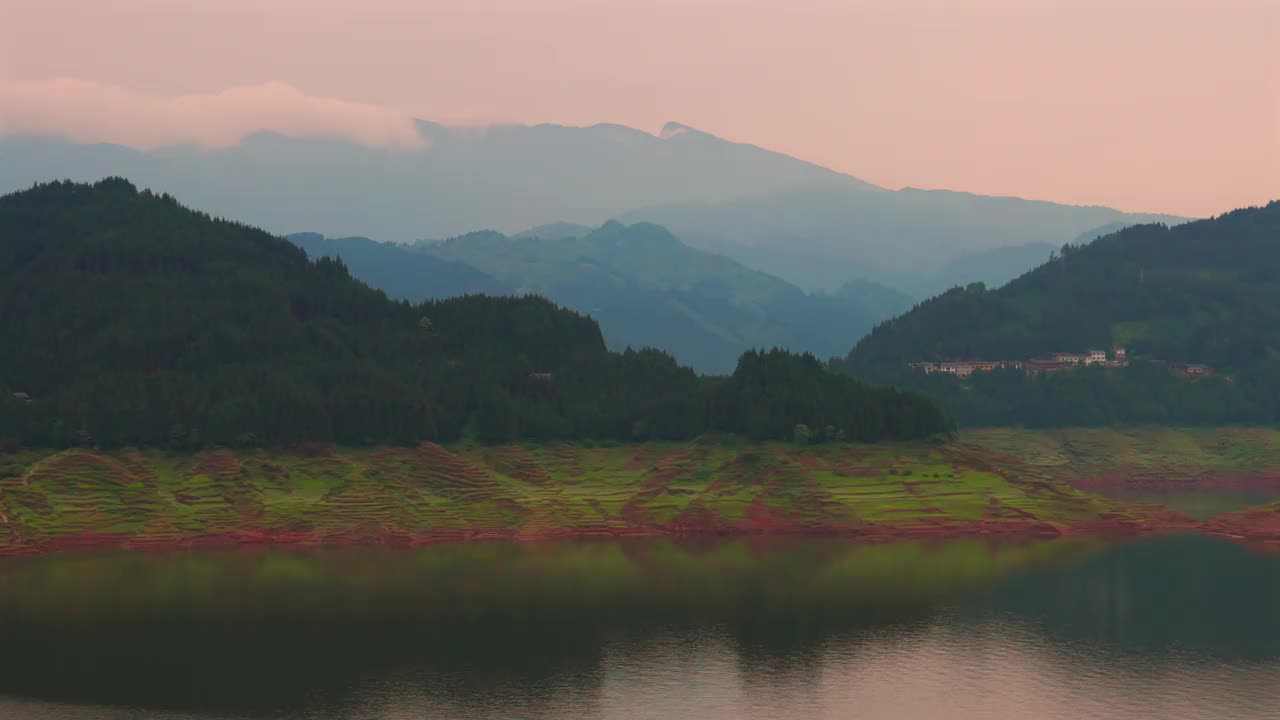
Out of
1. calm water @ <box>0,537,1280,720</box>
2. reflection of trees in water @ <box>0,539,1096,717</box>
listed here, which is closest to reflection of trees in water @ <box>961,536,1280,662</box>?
calm water @ <box>0,537,1280,720</box>

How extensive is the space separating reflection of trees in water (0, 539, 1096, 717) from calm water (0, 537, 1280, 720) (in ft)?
1.45

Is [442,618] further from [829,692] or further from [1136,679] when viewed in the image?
[1136,679]

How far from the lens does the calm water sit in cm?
11875

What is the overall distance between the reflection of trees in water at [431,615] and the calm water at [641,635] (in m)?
0.44

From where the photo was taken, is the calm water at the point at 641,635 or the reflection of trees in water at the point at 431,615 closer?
the calm water at the point at 641,635

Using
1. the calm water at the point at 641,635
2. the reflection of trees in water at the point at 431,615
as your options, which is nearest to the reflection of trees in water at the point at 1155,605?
the calm water at the point at 641,635

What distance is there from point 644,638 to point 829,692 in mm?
24495

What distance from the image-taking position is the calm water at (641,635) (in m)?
119

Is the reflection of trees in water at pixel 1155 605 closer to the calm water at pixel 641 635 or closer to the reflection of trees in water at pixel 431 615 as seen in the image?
the calm water at pixel 641 635

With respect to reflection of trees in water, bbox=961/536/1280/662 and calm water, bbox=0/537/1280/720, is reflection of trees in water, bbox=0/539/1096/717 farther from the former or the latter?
reflection of trees in water, bbox=961/536/1280/662

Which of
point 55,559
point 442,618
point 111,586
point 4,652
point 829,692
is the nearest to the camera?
point 829,692

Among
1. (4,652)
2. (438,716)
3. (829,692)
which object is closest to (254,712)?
(438,716)

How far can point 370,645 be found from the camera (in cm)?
13812

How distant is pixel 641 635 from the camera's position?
469 feet
